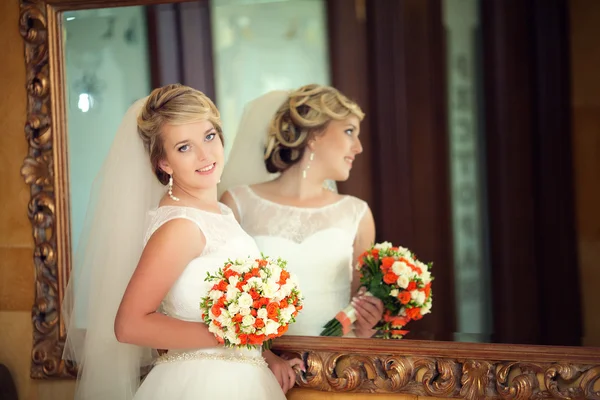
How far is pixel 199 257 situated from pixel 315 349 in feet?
2.30

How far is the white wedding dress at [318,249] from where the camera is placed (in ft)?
10.1

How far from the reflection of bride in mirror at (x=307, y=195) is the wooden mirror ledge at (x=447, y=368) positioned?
96mm

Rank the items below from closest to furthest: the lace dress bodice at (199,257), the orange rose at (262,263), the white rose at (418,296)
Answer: the orange rose at (262,263) < the lace dress bodice at (199,257) < the white rose at (418,296)

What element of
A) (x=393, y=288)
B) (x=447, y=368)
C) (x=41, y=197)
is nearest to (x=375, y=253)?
(x=393, y=288)

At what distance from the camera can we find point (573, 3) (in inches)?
109

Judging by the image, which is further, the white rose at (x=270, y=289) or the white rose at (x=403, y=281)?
the white rose at (x=403, y=281)

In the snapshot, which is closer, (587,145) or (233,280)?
(233,280)

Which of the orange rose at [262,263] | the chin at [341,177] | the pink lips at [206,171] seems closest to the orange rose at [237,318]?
the orange rose at [262,263]

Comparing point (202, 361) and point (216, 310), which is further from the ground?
point (216, 310)

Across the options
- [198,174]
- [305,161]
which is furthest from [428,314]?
[198,174]

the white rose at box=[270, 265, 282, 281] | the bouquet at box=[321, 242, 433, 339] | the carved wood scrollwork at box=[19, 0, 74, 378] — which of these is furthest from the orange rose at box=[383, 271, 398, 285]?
the carved wood scrollwork at box=[19, 0, 74, 378]

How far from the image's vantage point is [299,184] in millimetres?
3111

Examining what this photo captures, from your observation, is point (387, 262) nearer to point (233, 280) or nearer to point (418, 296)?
point (418, 296)

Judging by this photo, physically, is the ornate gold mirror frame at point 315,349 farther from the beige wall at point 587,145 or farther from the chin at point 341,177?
the chin at point 341,177
